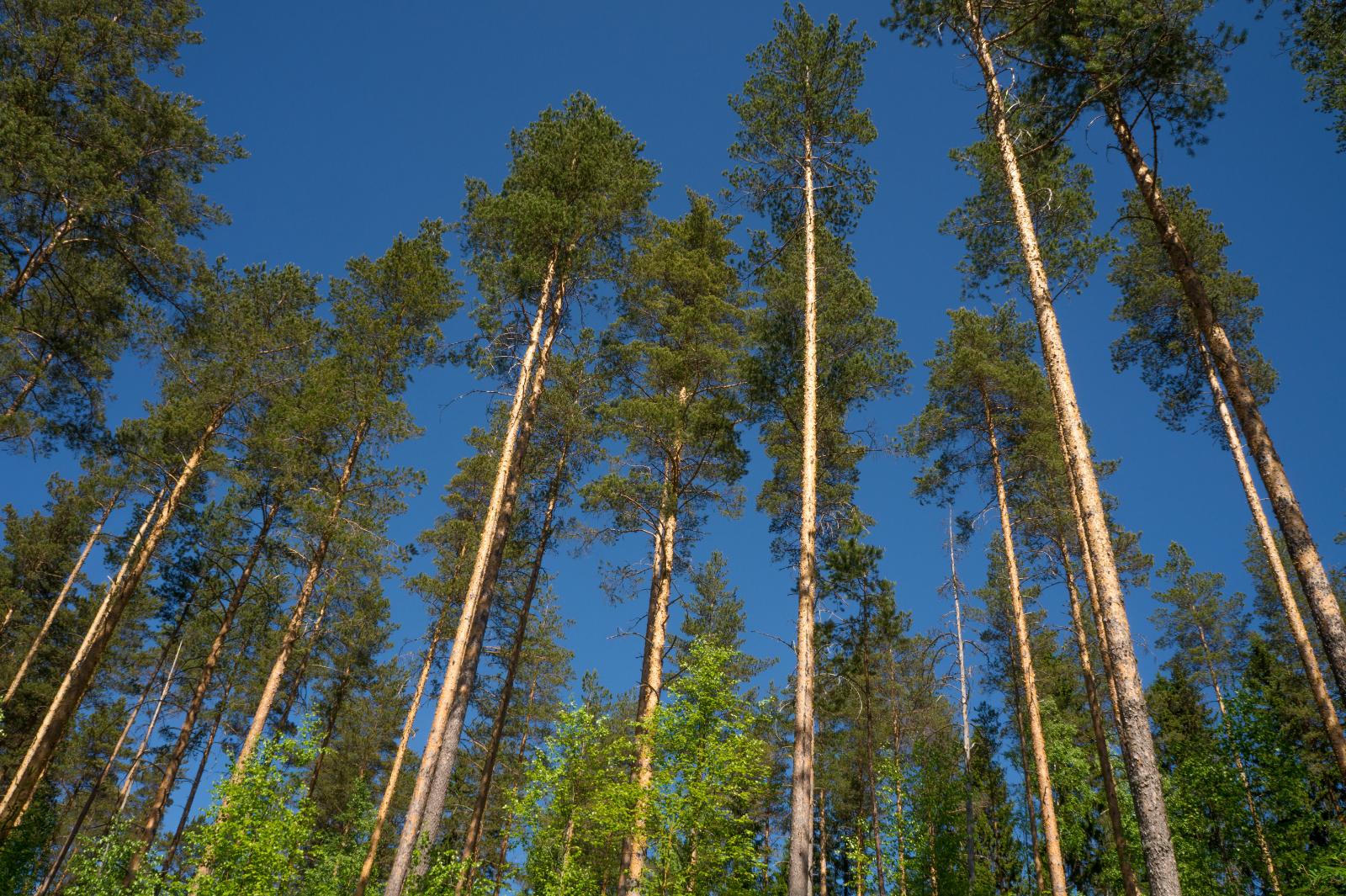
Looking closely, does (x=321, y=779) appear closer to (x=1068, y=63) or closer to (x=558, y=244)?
(x=558, y=244)

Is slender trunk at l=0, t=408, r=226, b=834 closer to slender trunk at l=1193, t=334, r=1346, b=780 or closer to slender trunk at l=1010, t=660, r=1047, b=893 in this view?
slender trunk at l=1193, t=334, r=1346, b=780

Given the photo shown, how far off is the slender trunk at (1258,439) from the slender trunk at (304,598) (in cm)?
1619

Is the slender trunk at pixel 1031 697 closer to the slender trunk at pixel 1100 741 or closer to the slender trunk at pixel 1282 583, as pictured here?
the slender trunk at pixel 1100 741

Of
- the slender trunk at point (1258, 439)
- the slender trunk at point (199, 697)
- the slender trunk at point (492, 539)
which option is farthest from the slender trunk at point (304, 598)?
the slender trunk at point (1258, 439)

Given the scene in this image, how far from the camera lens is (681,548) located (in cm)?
1619

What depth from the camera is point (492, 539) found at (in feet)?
39.1

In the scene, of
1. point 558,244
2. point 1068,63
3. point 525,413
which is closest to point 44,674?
point 525,413

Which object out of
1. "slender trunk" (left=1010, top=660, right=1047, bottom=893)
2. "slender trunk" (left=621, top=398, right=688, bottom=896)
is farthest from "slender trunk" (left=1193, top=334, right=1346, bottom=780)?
"slender trunk" (left=621, top=398, right=688, bottom=896)

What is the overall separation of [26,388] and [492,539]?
10.4 metres

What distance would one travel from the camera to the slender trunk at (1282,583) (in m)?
11.4

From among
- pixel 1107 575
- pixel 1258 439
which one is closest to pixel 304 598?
pixel 1107 575

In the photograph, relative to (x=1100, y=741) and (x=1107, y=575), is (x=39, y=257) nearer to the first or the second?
(x=1107, y=575)

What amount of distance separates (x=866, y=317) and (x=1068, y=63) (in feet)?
18.7

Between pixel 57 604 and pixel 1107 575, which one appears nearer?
pixel 1107 575
